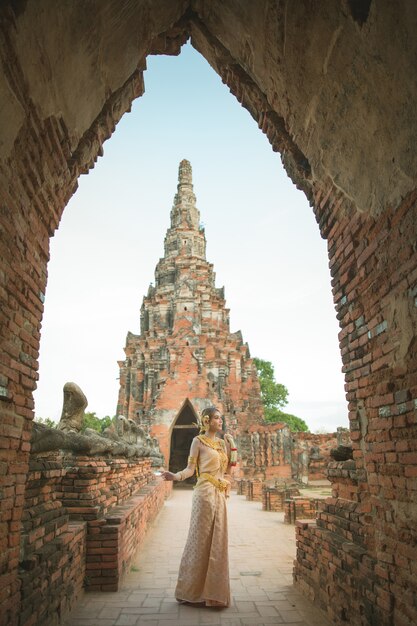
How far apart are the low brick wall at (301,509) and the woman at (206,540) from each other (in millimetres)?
A: 5468

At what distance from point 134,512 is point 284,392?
37227 millimetres

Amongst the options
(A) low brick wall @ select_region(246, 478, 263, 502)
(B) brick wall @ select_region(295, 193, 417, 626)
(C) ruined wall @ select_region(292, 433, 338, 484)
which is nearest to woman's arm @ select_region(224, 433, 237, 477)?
(B) brick wall @ select_region(295, 193, 417, 626)

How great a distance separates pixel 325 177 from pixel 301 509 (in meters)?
7.69

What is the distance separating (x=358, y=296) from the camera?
12.2 ft

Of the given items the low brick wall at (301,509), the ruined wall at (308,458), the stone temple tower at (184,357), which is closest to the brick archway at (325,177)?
the low brick wall at (301,509)

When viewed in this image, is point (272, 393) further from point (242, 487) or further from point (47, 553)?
point (47, 553)

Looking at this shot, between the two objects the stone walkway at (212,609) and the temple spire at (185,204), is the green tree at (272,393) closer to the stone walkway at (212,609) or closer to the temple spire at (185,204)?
the temple spire at (185,204)

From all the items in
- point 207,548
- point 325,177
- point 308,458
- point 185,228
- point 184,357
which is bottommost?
point 207,548

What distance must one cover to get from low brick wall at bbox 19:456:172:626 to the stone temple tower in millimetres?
13641

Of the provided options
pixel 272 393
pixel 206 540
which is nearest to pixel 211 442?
pixel 206 540

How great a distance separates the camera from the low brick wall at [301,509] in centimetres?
930

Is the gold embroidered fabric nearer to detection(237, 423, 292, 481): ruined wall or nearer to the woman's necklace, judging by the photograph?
the woman's necklace

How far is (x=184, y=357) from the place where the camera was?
878 inches

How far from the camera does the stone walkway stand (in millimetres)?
3883
